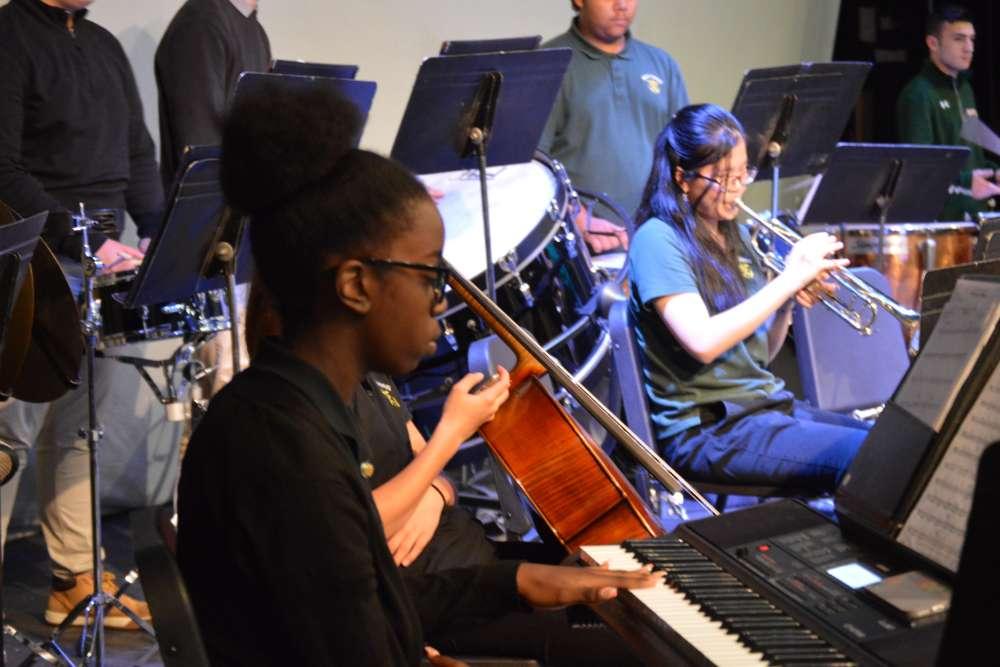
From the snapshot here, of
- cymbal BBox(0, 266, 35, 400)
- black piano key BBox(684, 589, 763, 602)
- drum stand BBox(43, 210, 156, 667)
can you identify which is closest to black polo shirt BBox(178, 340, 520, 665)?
black piano key BBox(684, 589, 763, 602)

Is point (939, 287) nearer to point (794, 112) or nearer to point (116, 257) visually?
point (116, 257)

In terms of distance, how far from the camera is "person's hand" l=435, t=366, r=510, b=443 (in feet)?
7.64

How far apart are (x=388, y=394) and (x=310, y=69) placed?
4.52 ft

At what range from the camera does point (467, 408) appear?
7.74 feet

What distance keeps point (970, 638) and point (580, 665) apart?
4.28ft

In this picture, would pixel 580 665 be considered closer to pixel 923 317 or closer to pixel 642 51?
pixel 923 317

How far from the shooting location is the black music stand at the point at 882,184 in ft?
18.0

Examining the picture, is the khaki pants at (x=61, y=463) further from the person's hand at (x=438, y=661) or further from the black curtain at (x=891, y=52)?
Result: the black curtain at (x=891, y=52)

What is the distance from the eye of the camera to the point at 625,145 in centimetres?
544

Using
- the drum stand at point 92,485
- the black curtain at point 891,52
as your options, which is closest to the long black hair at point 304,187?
the drum stand at point 92,485

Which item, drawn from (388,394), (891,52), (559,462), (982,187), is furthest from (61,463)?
(891,52)

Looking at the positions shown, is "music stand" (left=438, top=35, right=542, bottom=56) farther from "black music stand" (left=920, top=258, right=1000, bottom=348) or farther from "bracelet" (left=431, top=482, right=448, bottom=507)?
"black music stand" (left=920, top=258, right=1000, bottom=348)

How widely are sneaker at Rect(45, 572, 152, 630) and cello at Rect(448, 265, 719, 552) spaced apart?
1733 millimetres

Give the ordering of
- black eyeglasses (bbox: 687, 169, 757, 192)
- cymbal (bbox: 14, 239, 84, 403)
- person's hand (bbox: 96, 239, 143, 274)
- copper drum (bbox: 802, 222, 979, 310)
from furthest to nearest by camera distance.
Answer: copper drum (bbox: 802, 222, 979, 310) → person's hand (bbox: 96, 239, 143, 274) → black eyeglasses (bbox: 687, 169, 757, 192) → cymbal (bbox: 14, 239, 84, 403)
